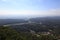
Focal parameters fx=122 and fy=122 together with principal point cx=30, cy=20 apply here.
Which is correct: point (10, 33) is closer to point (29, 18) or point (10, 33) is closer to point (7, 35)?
point (7, 35)

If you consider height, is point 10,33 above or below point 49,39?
above

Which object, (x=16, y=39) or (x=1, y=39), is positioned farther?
(x=16, y=39)

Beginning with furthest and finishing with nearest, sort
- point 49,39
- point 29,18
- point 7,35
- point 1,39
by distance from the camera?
point 29,18 → point 49,39 → point 7,35 → point 1,39

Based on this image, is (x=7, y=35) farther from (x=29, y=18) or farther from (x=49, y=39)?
(x=29, y=18)

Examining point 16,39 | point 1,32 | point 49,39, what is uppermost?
point 1,32

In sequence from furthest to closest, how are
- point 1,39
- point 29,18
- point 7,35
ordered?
point 29,18 → point 7,35 → point 1,39

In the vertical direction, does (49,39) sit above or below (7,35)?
below

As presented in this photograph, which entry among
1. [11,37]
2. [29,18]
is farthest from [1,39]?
[29,18]

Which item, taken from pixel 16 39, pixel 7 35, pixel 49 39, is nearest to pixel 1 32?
pixel 7 35

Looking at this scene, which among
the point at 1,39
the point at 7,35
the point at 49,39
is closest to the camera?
the point at 1,39
